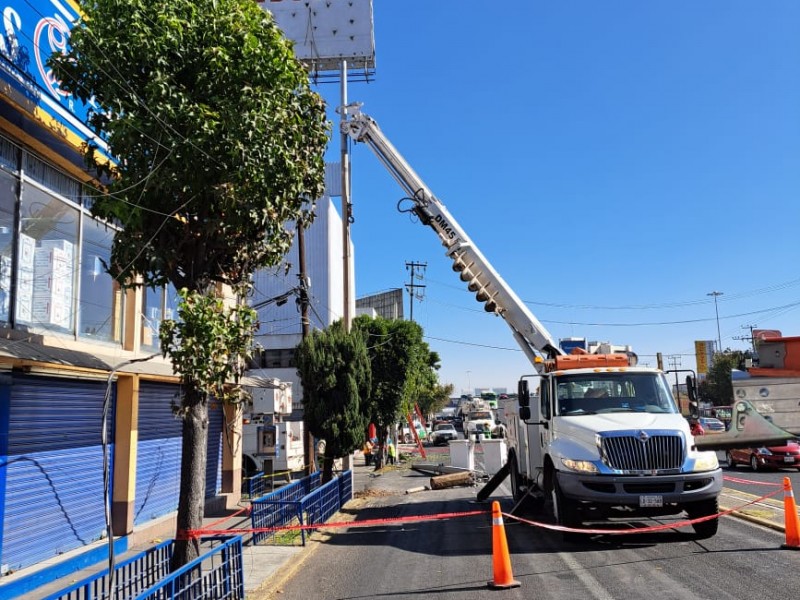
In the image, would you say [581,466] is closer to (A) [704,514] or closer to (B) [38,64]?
(A) [704,514]

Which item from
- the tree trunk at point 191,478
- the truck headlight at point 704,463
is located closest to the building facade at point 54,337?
the tree trunk at point 191,478

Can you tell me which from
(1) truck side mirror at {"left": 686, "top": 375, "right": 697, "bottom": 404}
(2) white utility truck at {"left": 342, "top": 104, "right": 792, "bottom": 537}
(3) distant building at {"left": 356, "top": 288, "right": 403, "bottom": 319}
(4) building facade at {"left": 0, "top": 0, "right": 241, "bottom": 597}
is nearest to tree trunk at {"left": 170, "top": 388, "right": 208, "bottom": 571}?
(4) building facade at {"left": 0, "top": 0, "right": 241, "bottom": 597}

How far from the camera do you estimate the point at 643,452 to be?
9922 millimetres

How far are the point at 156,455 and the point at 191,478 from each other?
719 cm

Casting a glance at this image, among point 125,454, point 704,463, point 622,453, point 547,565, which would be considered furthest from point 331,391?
point 704,463

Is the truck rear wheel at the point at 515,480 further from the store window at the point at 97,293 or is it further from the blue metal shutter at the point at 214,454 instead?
the store window at the point at 97,293

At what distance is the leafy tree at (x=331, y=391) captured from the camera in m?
16.5

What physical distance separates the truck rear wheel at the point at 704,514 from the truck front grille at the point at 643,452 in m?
0.74

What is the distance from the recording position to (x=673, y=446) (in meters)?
9.98

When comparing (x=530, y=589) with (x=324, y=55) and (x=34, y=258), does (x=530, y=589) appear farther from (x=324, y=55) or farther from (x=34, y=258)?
(x=324, y=55)

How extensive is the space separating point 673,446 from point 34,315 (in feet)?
31.5

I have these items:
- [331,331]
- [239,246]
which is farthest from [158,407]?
[239,246]

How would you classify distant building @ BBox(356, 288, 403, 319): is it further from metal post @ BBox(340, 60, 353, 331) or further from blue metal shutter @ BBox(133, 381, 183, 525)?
blue metal shutter @ BBox(133, 381, 183, 525)

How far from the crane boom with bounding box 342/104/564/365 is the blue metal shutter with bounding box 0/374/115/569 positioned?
810cm
